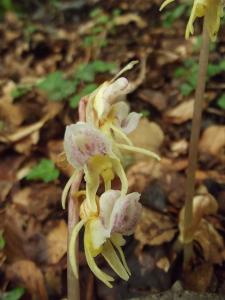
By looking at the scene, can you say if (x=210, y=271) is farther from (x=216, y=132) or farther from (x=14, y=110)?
(x=14, y=110)

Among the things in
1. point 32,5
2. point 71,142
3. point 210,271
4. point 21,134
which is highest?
point 32,5

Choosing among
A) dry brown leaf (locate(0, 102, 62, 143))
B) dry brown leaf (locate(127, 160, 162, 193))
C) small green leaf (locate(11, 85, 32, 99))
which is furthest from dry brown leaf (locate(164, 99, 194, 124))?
small green leaf (locate(11, 85, 32, 99))

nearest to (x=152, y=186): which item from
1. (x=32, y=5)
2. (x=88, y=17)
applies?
(x=88, y=17)

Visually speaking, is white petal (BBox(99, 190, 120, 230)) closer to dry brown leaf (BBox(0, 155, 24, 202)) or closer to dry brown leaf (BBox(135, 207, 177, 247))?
dry brown leaf (BBox(135, 207, 177, 247))

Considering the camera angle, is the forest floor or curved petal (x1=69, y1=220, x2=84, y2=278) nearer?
curved petal (x1=69, y1=220, x2=84, y2=278)

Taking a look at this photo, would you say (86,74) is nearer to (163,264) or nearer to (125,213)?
(163,264)

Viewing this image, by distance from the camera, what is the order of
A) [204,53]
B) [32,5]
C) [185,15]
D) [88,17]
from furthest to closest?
[32,5] < [88,17] < [185,15] < [204,53]
